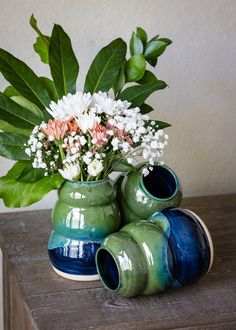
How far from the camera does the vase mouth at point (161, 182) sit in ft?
3.62

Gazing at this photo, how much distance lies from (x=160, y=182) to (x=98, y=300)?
0.28 m

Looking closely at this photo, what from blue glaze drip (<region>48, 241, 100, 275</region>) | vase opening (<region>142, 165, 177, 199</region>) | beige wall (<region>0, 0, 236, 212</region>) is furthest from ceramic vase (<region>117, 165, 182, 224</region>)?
beige wall (<region>0, 0, 236, 212</region>)

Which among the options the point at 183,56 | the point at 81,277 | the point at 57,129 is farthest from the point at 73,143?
the point at 183,56

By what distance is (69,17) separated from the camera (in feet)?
4.35

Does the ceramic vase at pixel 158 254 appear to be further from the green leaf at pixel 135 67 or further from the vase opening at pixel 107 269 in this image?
the green leaf at pixel 135 67

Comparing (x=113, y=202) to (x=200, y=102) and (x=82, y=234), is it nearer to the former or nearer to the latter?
(x=82, y=234)

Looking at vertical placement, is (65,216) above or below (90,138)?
below

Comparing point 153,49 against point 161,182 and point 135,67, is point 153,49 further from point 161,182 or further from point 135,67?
point 161,182

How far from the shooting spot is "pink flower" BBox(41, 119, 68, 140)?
0.97 metres

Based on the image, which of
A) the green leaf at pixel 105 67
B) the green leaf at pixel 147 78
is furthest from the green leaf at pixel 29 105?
the green leaf at pixel 147 78

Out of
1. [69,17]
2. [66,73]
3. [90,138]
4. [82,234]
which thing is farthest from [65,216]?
[69,17]

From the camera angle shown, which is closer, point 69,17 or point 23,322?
point 23,322

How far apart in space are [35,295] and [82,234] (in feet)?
0.42

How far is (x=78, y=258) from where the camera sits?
101cm
